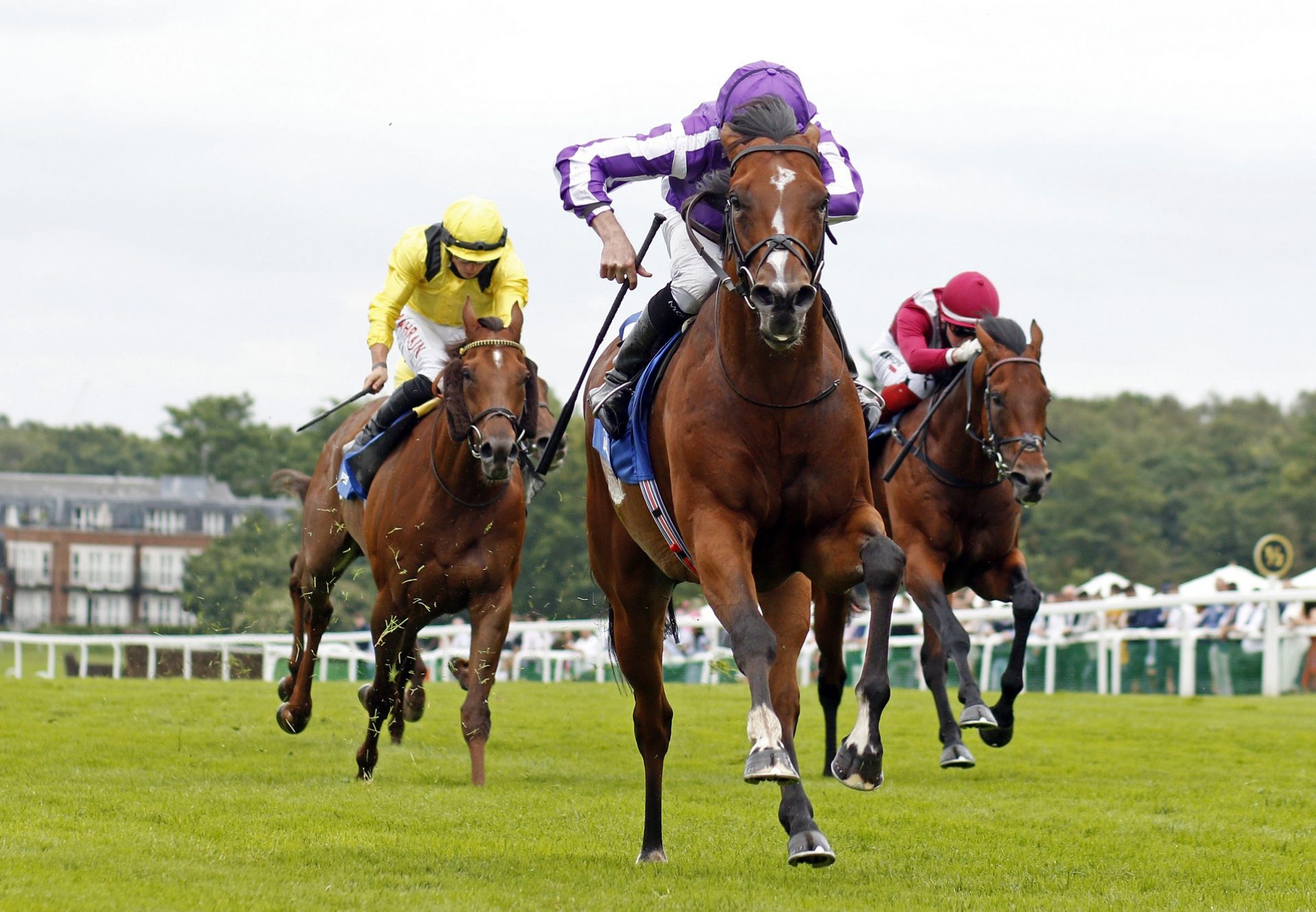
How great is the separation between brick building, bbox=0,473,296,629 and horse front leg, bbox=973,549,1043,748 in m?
90.5

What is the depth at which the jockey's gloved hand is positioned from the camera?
9688 mm

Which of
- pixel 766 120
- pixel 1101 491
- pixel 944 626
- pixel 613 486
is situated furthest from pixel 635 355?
pixel 1101 491

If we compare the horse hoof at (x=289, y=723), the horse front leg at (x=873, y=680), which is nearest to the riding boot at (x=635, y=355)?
the horse front leg at (x=873, y=680)

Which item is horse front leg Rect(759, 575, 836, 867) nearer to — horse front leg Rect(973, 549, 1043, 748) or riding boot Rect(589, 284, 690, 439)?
riding boot Rect(589, 284, 690, 439)

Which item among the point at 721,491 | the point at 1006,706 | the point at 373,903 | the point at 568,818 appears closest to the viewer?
the point at 373,903

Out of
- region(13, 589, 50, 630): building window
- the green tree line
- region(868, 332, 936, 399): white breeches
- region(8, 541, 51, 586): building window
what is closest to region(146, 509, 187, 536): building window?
the green tree line

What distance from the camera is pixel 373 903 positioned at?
5.17 m

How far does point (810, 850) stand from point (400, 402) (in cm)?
582

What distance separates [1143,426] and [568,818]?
333 feet

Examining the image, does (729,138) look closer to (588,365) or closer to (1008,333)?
(588,365)

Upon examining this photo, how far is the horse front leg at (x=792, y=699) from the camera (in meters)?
5.17

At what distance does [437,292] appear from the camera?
1042 centimetres

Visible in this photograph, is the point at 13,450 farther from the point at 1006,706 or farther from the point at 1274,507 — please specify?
the point at 1006,706

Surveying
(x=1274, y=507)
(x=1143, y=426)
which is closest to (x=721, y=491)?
(x=1274, y=507)
